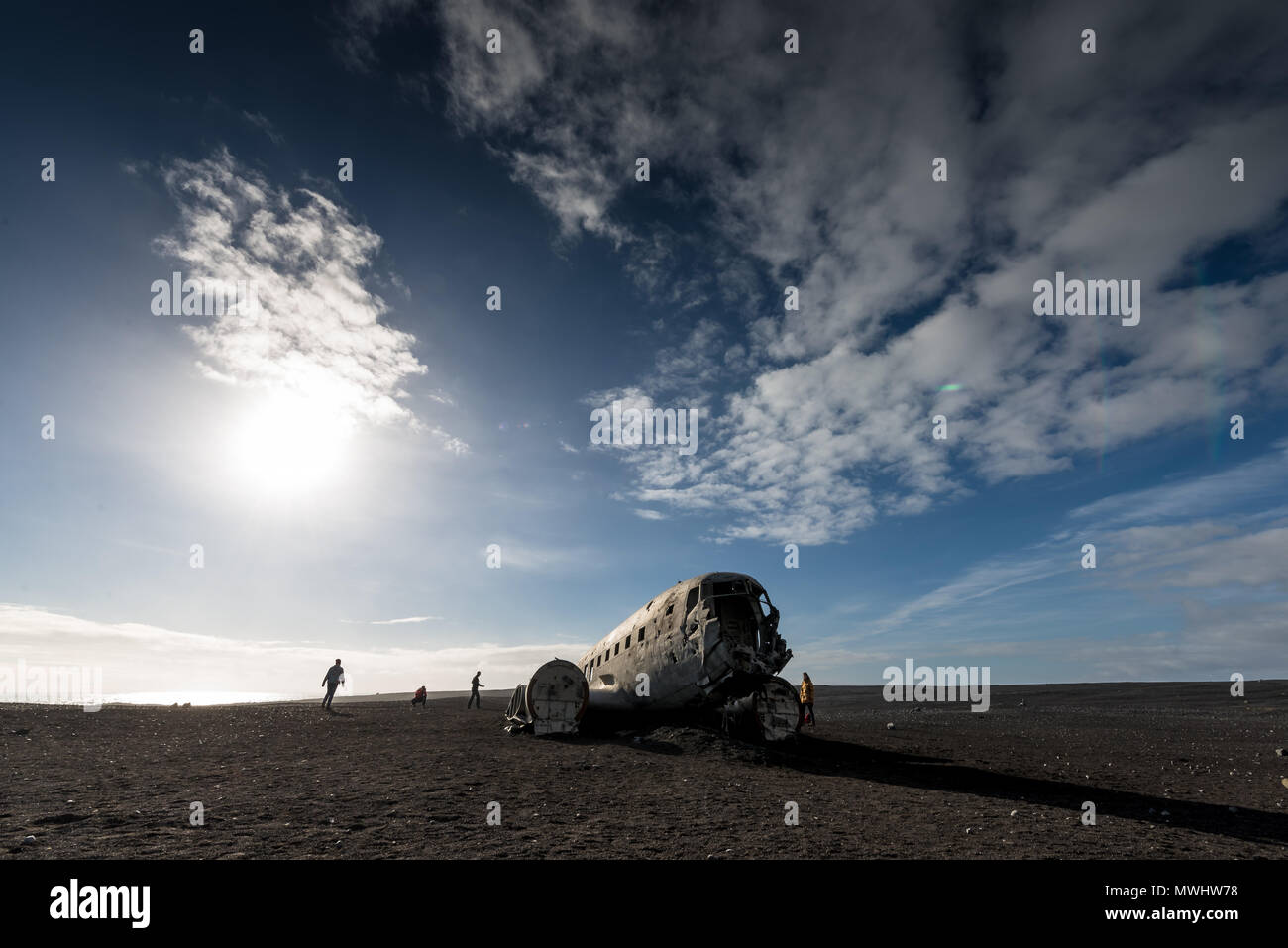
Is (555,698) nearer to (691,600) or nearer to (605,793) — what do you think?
(691,600)

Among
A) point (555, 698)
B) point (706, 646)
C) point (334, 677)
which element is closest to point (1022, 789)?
point (706, 646)

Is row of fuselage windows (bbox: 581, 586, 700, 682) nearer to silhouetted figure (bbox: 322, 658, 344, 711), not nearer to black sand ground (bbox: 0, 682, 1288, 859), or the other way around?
black sand ground (bbox: 0, 682, 1288, 859)

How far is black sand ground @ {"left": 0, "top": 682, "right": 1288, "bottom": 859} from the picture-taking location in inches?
337

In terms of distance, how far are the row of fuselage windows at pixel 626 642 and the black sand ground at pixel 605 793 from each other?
3.86m

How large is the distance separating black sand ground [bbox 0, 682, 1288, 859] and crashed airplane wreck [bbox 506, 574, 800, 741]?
4.57 ft

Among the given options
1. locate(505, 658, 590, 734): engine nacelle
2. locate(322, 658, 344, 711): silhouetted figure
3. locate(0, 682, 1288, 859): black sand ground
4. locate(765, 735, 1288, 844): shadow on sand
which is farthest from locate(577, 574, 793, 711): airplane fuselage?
locate(322, 658, 344, 711): silhouetted figure

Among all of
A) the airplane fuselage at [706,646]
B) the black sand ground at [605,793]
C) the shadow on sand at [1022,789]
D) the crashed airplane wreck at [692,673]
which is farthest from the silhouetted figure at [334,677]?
the shadow on sand at [1022,789]

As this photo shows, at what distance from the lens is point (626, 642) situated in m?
24.9

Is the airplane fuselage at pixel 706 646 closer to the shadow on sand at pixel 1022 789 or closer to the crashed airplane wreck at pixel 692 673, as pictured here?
the crashed airplane wreck at pixel 692 673

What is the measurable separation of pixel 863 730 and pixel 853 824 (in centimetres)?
2286

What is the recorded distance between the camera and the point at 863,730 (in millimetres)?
30438

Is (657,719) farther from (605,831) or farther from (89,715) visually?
(89,715)
